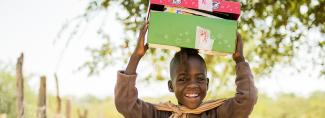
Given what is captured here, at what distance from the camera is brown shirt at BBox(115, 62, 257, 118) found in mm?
2746

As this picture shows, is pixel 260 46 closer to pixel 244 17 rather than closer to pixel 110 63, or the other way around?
pixel 244 17

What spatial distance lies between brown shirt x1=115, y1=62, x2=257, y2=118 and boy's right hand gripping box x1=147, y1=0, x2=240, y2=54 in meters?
0.17

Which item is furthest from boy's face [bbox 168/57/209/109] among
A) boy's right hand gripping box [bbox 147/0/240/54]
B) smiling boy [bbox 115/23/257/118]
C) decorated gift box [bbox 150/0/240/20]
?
decorated gift box [bbox 150/0/240/20]

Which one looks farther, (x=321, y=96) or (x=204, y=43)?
(x=321, y=96)

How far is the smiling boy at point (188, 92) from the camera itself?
276 cm

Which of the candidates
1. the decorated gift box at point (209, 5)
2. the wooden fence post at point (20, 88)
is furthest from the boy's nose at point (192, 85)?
the wooden fence post at point (20, 88)

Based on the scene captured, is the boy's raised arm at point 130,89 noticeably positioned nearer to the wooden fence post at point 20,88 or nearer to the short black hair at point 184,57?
the short black hair at point 184,57

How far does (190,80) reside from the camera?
2.89m

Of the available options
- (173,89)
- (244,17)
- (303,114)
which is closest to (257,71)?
(244,17)

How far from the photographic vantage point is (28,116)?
7.34m

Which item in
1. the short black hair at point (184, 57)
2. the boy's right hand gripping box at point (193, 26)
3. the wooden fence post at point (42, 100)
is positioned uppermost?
the boy's right hand gripping box at point (193, 26)

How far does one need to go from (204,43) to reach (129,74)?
1.30 ft

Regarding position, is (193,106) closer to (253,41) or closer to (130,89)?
(130,89)

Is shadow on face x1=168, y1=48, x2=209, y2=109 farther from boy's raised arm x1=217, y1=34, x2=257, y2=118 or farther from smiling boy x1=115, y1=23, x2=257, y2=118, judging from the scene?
boy's raised arm x1=217, y1=34, x2=257, y2=118
